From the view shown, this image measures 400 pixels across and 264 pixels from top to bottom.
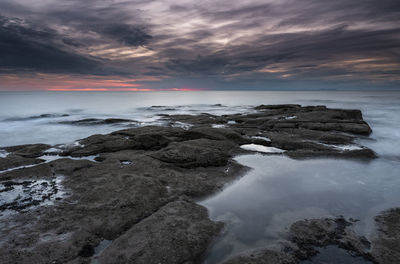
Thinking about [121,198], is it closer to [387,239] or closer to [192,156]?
[192,156]

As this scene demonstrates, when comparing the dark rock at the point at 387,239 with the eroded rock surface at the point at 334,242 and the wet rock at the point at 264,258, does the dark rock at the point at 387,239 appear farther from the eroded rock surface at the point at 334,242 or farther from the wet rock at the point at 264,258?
the wet rock at the point at 264,258

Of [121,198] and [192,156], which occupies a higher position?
[192,156]

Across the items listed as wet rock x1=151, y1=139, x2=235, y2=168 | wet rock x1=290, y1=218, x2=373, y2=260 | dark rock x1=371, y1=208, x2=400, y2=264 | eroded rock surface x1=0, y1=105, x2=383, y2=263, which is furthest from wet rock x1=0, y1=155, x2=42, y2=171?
dark rock x1=371, y1=208, x2=400, y2=264

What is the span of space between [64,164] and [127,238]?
7053mm

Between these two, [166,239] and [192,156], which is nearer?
[166,239]

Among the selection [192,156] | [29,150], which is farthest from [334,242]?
[29,150]

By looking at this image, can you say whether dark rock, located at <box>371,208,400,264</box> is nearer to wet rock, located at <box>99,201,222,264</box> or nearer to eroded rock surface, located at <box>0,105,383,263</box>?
eroded rock surface, located at <box>0,105,383,263</box>

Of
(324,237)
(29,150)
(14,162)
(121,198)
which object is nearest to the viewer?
(324,237)

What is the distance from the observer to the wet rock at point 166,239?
5262 mm

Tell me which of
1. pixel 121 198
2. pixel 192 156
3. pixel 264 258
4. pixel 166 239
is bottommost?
pixel 264 258

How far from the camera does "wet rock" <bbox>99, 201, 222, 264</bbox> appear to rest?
526cm

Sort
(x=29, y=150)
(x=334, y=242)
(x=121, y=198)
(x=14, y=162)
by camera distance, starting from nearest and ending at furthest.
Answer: (x=334, y=242) → (x=121, y=198) → (x=14, y=162) → (x=29, y=150)

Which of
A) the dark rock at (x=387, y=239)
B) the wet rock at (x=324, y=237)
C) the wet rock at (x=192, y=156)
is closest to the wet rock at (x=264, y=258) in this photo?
the wet rock at (x=324, y=237)

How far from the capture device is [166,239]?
19.0ft
